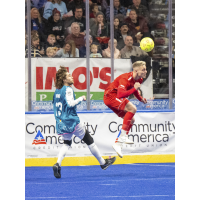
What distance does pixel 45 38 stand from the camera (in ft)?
30.8

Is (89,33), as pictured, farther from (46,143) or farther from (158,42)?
(46,143)

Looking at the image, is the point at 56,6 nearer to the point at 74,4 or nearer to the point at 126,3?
the point at 74,4

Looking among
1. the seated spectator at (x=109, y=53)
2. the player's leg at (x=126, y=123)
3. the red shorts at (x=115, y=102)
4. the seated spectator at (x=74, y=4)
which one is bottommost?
the player's leg at (x=126, y=123)

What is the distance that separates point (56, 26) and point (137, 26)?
214 centimetres

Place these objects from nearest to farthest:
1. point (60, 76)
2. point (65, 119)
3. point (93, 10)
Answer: point (60, 76) → point (65, 119) → point (93, 10)

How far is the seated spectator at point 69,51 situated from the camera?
9.49m

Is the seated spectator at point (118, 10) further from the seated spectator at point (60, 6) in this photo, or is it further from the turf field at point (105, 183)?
the turf field at point (105, 183)

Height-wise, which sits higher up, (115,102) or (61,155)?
(115,102)

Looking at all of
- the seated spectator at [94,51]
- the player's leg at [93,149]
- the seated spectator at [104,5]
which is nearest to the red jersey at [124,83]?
the player's leg at [93,149]

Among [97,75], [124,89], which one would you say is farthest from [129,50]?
[124,89]

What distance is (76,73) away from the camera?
31.3 ft

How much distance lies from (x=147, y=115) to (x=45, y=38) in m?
3.20

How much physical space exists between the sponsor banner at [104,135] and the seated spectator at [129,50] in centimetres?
162

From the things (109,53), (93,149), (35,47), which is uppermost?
(35,47)
